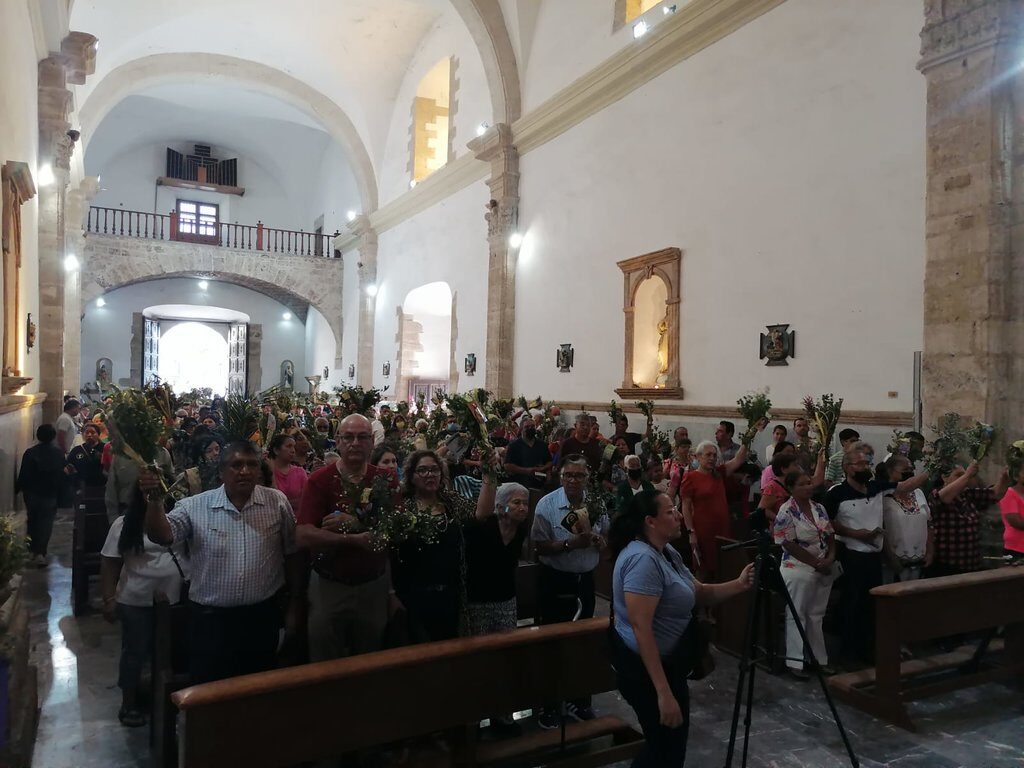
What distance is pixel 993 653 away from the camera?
18.4 feet

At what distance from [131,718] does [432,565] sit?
2.03 metres

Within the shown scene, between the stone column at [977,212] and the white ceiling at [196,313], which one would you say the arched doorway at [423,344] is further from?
the stone column at [977,212]

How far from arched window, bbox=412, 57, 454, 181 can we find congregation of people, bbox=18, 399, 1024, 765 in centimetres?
1480

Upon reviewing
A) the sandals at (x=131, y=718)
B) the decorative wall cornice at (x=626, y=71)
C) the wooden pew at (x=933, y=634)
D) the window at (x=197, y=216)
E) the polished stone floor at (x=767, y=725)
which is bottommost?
the polished stone floor at (x=767, y=725)

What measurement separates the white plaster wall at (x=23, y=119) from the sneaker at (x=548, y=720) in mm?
6275

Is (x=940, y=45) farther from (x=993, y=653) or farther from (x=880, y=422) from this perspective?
(x=993, y=653)

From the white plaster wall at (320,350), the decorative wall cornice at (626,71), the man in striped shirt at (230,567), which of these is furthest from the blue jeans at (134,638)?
the white plaster wall at (320,350)

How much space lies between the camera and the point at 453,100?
693 inches

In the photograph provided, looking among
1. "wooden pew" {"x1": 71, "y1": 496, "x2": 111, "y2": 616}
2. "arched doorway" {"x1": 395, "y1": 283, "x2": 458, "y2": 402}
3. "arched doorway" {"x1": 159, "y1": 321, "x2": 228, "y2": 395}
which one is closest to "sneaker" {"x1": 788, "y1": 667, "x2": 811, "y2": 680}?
"wooden pew" {"x1": 71, "y1": 496, "x2": 111, "y2": 616}

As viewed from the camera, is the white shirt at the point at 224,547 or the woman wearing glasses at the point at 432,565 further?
the woman wearing glasses at the point at 432,565

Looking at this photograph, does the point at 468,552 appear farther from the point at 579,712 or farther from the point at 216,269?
the point at 216,269

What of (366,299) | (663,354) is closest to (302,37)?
(366,299)

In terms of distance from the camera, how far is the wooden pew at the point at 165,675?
3.38m

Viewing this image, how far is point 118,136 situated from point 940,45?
25626 mm
